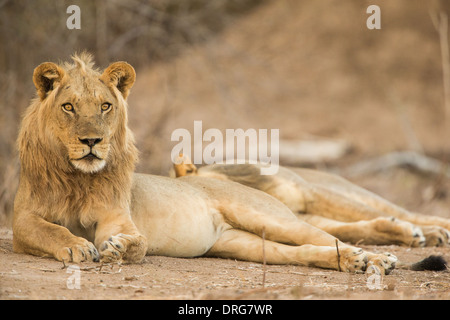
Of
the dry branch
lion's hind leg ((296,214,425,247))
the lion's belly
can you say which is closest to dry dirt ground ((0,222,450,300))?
the lion's belly

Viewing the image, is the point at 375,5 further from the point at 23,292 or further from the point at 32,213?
the point at 23,292

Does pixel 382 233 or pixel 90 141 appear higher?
pixel 90 141

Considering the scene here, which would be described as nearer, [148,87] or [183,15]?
[183,15]

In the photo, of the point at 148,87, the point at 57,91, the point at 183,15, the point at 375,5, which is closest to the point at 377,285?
the point at 57,91

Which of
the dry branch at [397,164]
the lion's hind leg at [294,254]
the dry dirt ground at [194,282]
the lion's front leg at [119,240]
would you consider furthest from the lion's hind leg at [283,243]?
the dry branch at [397,164]

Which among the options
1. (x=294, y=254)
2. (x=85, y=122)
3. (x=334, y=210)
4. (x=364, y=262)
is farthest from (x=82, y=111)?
(x=334, y=210)

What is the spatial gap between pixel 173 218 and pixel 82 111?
1.20 m

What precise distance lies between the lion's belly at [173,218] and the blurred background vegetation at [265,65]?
13.8 feet

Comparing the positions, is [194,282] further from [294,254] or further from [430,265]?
[430,265]

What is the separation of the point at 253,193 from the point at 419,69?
10035mm

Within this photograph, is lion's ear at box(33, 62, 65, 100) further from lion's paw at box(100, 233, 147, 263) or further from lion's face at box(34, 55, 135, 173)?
lion's paw at box(100, 233, 147, 263)

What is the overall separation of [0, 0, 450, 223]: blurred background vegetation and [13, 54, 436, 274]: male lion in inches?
170

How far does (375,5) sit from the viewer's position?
1530 cm

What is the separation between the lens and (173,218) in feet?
17.1
